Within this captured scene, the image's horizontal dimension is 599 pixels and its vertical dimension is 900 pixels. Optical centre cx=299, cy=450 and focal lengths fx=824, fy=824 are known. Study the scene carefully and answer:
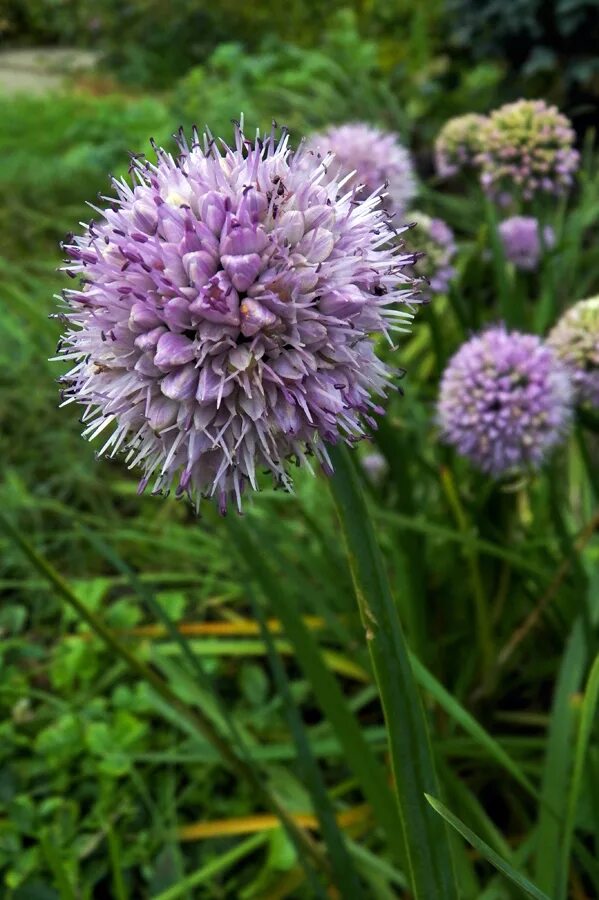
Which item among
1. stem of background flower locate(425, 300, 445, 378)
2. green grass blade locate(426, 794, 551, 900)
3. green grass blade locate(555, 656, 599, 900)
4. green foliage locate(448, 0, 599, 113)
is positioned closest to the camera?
green grass blade locate(426, 794, 551, 900)

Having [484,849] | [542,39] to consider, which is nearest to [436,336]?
[484,849]

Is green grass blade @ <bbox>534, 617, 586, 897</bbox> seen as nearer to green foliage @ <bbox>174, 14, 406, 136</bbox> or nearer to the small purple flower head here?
the small purple flower head

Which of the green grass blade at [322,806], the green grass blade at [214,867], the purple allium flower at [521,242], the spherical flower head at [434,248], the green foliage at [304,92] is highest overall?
the green foliage at [304,92]

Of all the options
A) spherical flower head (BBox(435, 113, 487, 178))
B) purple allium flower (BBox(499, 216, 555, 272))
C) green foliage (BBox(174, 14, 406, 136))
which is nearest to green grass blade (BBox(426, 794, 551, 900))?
purple allium flower (BBox(499, 216, 555, 272))

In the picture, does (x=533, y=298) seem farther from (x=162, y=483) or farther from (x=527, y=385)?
(x=162, y=483)

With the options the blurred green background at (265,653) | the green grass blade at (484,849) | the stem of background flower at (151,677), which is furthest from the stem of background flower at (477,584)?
the green grass blade at (484,849)

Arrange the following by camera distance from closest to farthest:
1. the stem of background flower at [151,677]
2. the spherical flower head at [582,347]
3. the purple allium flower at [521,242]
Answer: the stem of background flower at [151,677]
the spherical flower head at [582,347]
the purple allium flower at [521,242]

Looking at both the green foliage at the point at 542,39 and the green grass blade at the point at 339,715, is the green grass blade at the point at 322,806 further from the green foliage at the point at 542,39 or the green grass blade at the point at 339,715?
the green foliage at the point at 542,39
